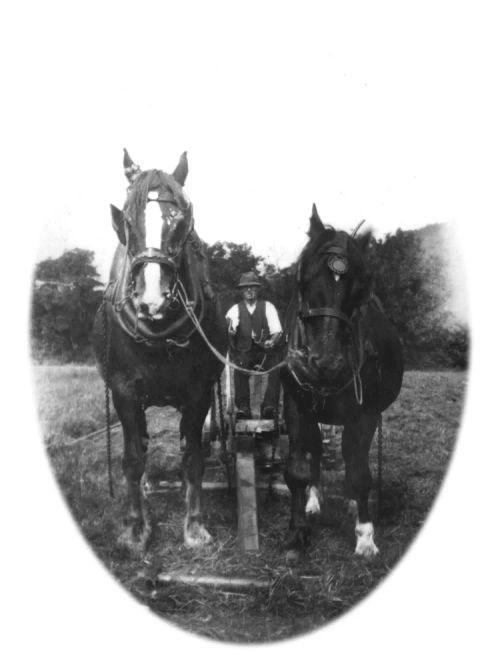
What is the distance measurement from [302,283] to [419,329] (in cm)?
149

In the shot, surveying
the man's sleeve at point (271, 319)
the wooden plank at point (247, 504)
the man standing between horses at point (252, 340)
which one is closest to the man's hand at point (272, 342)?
the man standing between horses at point (252, 340)

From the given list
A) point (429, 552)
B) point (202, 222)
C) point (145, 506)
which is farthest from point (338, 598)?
point (202, 222)

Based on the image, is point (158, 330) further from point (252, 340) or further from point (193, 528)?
point (193, 528)

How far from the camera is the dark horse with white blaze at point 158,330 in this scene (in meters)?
3.60

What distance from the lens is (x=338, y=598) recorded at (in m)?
3.30

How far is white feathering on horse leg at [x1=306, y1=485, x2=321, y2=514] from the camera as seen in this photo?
4902 mm

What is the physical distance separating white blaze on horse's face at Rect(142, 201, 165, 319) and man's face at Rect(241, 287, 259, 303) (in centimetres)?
214

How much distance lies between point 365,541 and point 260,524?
83 cm

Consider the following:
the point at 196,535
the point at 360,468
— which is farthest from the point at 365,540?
the point at 196,535

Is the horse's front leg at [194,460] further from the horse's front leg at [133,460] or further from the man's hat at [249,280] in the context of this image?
the man's hat at [249,280]

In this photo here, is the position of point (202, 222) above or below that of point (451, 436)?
above

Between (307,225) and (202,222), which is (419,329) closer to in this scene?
(307,225)

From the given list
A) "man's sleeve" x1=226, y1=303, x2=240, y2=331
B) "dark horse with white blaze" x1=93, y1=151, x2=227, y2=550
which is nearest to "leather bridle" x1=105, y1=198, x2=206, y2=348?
"dark horse with white blaze" x1=93, y1=151, x2=227, y2=550

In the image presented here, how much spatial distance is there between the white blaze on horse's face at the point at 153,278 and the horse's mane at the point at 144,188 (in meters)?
0.15
